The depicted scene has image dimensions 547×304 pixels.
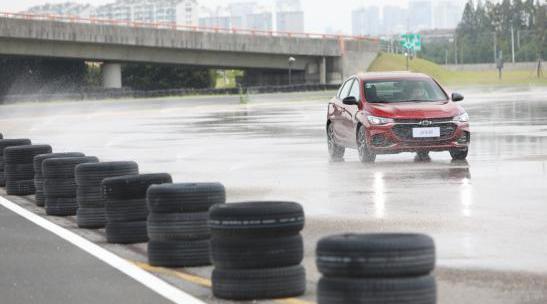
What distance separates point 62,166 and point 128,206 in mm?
3978

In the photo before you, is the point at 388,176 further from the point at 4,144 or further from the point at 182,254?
the point at 182,254

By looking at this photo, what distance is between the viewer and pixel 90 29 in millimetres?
96250

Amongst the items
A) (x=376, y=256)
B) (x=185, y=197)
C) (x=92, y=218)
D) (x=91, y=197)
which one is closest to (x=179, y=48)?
(x=91, y=197)

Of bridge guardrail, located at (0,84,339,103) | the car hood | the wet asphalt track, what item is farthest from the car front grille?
bridge guardrail, located at (0,84,339,103)

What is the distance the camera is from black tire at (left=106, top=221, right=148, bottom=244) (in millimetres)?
12734

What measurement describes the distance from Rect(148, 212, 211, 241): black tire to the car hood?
12161mm

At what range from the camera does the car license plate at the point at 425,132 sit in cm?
2252

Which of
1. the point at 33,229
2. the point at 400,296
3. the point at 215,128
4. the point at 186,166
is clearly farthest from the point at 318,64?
the point at 400,296

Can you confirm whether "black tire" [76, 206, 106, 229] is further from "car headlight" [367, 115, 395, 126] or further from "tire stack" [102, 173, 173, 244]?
"car headlight" [367, 115, 395, 126]

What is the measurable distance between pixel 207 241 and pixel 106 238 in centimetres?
258

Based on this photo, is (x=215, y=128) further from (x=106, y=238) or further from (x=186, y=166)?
(x=106, y=238)

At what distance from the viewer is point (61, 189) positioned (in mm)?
16297

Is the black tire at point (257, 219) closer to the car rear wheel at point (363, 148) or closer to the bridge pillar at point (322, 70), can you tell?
the car rear wheel at point (363, 148)

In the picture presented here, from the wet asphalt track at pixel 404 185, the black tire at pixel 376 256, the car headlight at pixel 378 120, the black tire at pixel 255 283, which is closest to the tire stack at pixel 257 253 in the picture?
the black tire at pixel 255 283
